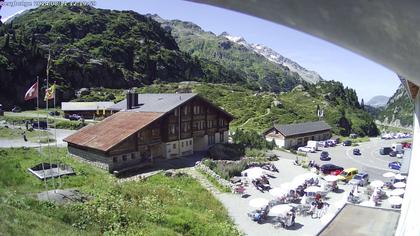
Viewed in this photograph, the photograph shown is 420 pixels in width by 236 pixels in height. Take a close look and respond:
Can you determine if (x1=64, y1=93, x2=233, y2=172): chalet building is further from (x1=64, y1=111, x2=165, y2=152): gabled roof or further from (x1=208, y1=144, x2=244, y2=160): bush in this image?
(x1=208, y1=144, x2=244, y2=160): bush

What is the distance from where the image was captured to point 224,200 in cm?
2881

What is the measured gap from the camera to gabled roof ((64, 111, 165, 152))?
34781 millimetres

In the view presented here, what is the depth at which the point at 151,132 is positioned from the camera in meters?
37.9

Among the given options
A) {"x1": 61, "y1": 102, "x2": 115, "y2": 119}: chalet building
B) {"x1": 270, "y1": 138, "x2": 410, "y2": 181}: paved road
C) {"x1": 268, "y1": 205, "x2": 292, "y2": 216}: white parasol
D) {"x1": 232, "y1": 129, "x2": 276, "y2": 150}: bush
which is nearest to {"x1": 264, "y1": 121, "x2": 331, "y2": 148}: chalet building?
{"x1": 270, "y1": 138, "x2": 410, "y2": 181}: paved road

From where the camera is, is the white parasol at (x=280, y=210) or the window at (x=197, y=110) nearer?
the white parasol at (x=280, y=210)

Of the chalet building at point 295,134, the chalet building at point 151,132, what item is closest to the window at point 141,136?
the chalet building at point 151,132

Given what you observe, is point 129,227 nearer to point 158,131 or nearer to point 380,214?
point 380,214

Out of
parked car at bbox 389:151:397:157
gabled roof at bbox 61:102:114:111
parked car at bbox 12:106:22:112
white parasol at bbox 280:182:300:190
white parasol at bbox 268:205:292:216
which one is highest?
gabled roof at bbox 61:102:114:111

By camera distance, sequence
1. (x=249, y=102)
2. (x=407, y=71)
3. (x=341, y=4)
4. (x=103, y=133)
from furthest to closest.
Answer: (x=249, y=102) → (x=103, y=133) → (x=407, y=71) → (x=341, y=4)

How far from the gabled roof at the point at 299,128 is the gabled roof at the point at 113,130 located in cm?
2811

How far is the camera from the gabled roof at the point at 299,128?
6194 cm

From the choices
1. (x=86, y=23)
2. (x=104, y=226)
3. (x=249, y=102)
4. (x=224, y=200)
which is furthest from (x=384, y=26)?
(x=86, y=23)

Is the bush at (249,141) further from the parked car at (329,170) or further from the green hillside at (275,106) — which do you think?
the green hillside at (275,106)

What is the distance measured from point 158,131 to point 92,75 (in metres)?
76.1
